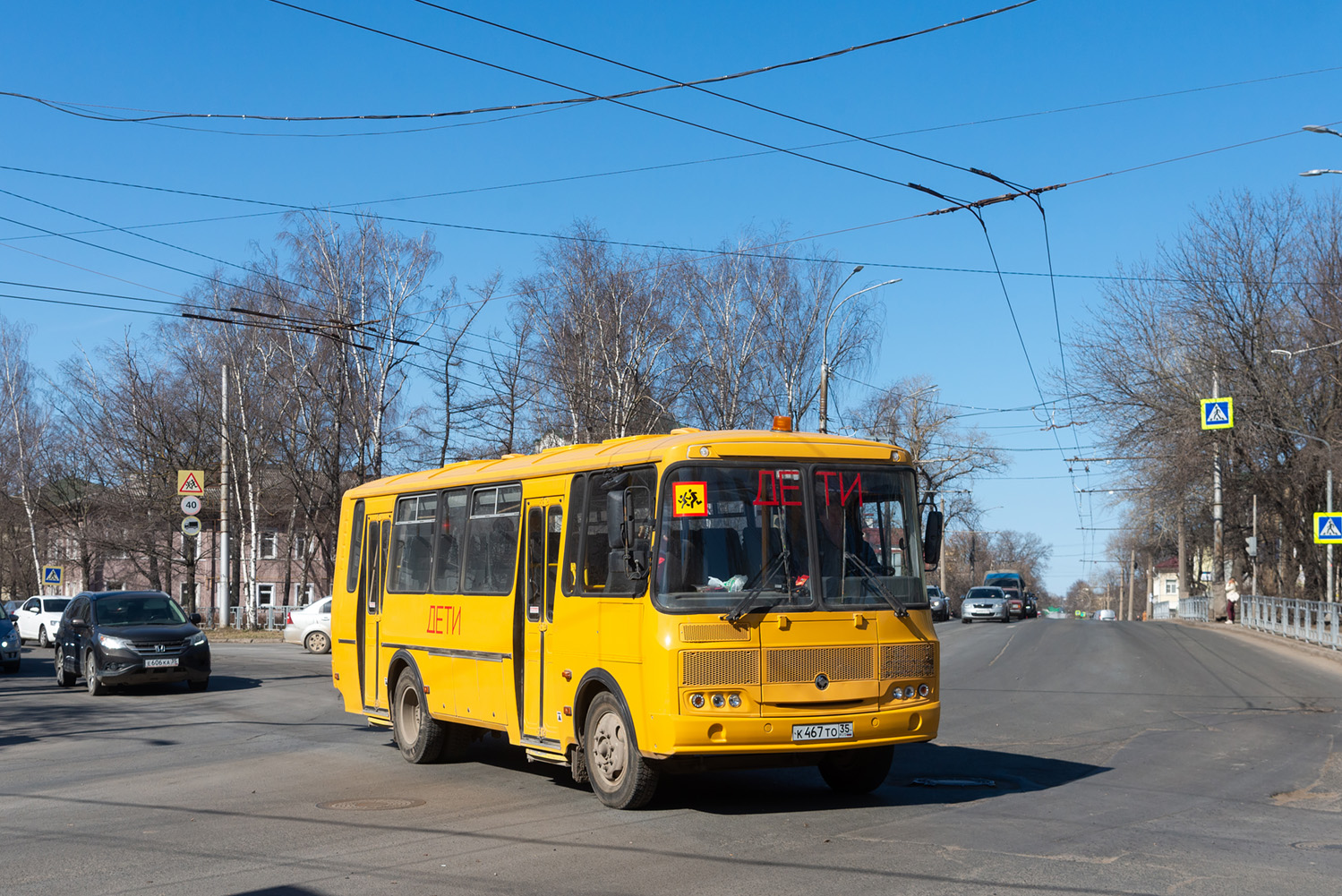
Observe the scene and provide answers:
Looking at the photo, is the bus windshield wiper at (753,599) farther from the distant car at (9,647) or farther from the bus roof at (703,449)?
the distant car at (9,647)

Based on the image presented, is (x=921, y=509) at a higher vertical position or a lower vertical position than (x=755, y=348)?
lower

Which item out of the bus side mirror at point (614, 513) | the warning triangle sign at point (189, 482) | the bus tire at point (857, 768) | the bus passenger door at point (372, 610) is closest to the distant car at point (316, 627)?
the warning triangle sign at point (189, 482)

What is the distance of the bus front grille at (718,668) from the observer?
351 inches

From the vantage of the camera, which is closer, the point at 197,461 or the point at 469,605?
the point at 469,605

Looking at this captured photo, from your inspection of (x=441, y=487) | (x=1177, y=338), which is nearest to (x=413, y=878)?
(x=441, y=487)

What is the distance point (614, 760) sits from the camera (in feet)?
31.3

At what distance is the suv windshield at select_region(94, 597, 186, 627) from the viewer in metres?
22.0

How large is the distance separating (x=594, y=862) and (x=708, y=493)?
9.27 feet

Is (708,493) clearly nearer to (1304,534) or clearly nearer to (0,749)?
(0,749)

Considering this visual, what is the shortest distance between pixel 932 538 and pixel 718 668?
208cm

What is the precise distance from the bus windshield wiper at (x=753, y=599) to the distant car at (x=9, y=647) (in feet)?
75.3

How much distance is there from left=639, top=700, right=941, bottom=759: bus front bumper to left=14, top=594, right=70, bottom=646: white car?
114 ft

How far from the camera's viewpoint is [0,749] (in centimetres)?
1447

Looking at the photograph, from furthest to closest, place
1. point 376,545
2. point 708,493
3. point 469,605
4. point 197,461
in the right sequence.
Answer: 1. point 197,461
2. point 376,545
3. point 469,605
4. point 708,493
